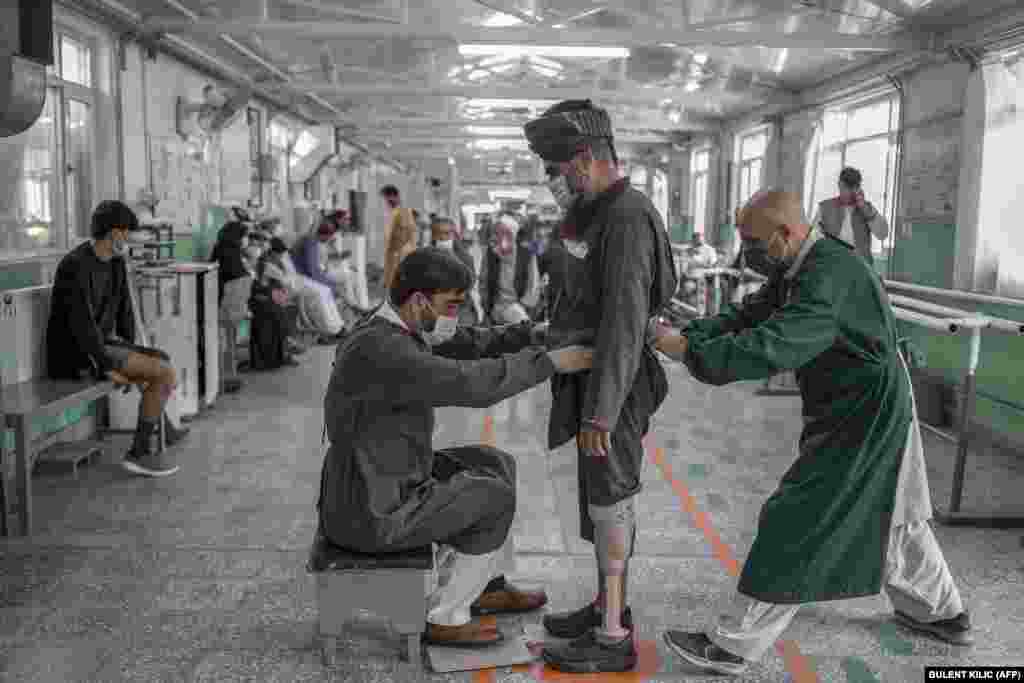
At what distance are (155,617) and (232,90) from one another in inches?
303

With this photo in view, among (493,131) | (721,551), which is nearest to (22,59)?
(721,551)

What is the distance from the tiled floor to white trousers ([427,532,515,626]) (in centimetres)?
18

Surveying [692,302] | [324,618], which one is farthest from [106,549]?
[692,302]

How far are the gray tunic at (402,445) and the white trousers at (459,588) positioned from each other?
5 cm

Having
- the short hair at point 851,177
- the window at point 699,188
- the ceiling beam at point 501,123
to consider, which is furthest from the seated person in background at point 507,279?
the window at point 699,188

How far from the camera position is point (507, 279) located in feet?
27.0

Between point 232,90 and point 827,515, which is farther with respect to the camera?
point 232,90

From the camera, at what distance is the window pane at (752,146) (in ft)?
42.2

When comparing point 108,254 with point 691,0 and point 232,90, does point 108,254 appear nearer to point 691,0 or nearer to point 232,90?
point 691,0

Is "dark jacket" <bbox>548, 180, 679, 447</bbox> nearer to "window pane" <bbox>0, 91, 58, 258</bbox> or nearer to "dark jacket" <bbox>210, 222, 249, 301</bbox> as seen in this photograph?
"window pane" <bbox>0, 91, 58, 258</bbox>

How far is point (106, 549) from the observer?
389cm

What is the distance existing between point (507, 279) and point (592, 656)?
18.3 feet

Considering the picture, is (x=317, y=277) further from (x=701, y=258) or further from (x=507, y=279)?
(x=701, y=258)

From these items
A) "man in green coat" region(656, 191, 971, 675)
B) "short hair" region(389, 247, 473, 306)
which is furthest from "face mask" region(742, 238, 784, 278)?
"short hair" region(389, 247, 473, 306)
